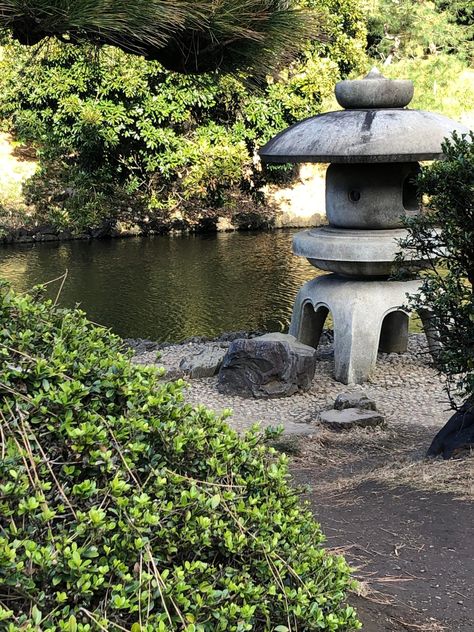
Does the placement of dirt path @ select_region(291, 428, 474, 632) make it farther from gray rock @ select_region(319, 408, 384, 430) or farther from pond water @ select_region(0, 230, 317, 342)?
pond water @ select_region(0, 230, 317, 342)

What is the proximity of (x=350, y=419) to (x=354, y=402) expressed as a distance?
0.47 meters

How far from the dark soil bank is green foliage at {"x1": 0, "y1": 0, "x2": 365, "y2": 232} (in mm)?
12435

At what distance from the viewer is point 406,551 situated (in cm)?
382

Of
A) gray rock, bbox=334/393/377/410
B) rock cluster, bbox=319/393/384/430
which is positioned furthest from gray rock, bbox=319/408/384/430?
gray rock, bbox=334/393/377/410

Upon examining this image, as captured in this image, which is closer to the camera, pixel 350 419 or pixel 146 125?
pixel 350 419

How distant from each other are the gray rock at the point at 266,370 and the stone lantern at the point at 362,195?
48 cm

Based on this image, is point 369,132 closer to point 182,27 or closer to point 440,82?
point 182,27

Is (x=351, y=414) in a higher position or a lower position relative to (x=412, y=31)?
lower

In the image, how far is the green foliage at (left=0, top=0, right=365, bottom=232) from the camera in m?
16.5

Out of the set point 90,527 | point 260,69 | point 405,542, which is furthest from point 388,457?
point 90,527

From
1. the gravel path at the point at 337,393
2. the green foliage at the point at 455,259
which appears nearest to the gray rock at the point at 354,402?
the gravel path at the point at 337,393

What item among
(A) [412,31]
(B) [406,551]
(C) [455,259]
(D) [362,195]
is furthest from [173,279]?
(A) [412,31]

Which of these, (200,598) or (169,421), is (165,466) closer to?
(169,421)

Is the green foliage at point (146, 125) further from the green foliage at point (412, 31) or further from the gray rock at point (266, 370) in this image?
the gray rock at point (266, 370)
